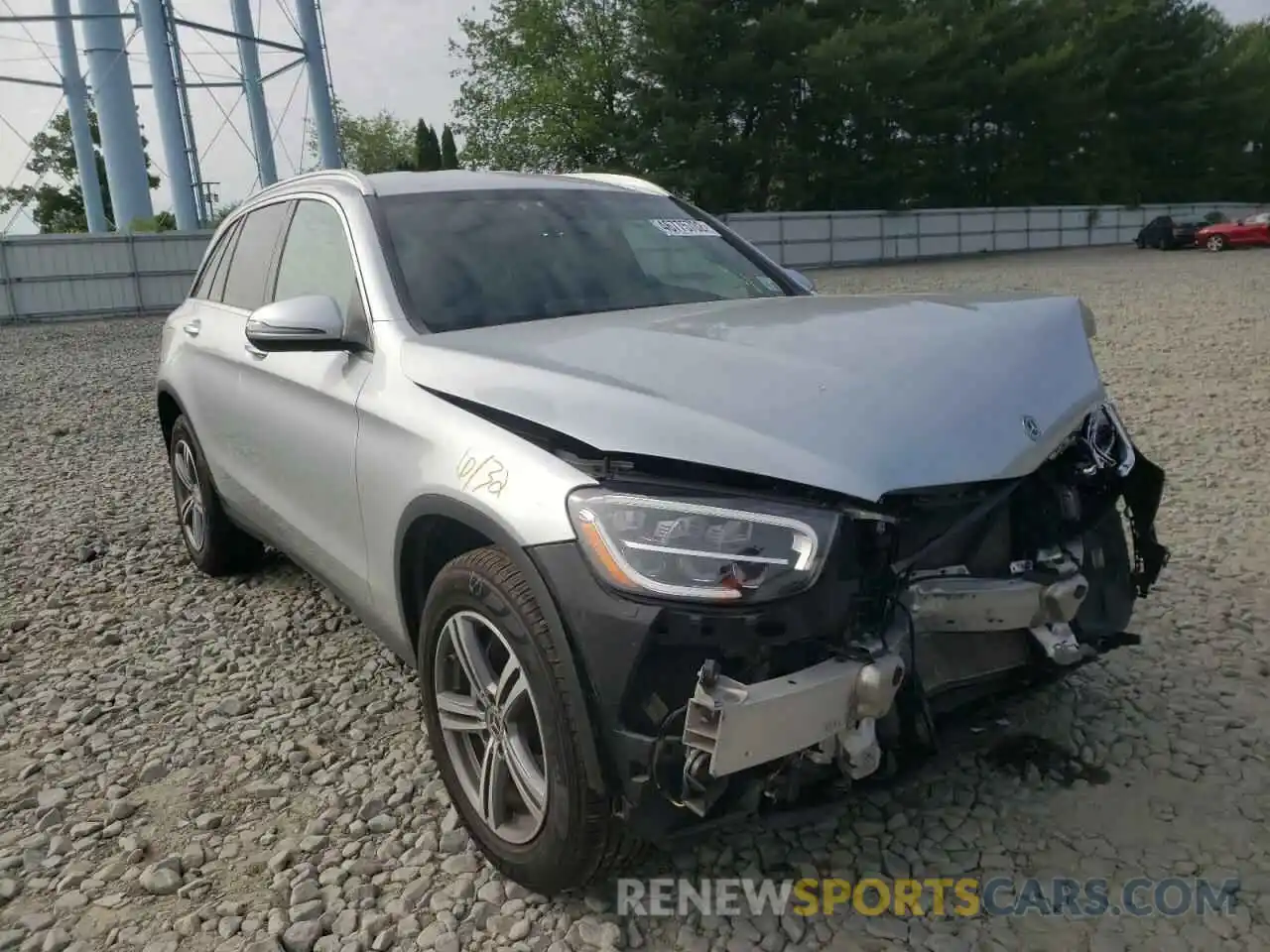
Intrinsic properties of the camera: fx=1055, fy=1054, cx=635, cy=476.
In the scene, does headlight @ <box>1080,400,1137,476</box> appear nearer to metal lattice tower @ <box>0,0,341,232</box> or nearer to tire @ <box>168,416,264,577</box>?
tire @ <box>168,416,264,577</box>

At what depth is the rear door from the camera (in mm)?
3072

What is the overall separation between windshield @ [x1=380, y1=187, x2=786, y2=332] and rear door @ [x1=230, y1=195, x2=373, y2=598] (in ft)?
0.77

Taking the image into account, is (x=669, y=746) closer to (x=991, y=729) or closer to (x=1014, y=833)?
(x=991, y=729)

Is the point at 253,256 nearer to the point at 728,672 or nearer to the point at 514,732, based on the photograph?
the point at 514,732

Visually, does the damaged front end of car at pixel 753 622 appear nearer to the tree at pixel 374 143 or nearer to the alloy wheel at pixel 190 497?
the alloy wheel at pixel 190 497

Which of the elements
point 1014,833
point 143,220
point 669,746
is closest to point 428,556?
point 669,746

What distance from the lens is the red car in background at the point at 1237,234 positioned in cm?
3159

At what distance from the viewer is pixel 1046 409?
2.51 m

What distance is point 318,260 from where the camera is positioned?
367cm

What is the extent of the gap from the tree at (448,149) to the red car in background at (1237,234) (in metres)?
30.6

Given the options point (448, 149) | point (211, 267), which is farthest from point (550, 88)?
point (211, 267)

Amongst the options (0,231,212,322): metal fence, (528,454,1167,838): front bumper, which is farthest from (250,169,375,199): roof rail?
(0,231,212,322): metal fence

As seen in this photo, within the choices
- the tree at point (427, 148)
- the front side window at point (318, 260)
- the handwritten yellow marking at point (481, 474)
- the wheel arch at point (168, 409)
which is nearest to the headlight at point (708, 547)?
the handwritten yellow marking at point (481, 474)

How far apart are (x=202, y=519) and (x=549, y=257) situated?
2.43 meters
